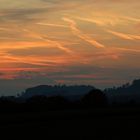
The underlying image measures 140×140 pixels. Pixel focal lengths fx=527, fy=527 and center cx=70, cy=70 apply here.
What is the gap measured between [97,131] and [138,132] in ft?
14.3

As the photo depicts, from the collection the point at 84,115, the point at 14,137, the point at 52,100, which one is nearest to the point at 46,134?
the point at 14,137

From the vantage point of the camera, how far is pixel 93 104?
112250mm

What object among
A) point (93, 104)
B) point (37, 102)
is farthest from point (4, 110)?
point (93, 104)

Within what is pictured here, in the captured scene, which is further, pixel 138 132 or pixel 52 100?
pixel 52 100

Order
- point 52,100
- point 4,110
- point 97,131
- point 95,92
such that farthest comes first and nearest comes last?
point 95,92, point 52,100, point 4,110, point 97,131

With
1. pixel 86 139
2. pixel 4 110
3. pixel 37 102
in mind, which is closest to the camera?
pixel 86 139

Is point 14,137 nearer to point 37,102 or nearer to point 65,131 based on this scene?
point 65,131

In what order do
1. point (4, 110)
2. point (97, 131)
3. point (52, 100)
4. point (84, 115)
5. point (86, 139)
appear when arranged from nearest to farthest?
point (86, 139)
point (97, 131)
point (84, 115)
point (4, 110)
point (52, 100)

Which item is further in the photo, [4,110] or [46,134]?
[4,110]

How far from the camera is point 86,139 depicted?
38156 mm

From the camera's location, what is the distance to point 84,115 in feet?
242

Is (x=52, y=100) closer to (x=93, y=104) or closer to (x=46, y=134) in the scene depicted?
(x=93, y=104)

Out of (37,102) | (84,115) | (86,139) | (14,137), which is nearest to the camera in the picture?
(86,139)

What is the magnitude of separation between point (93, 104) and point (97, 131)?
219ft
